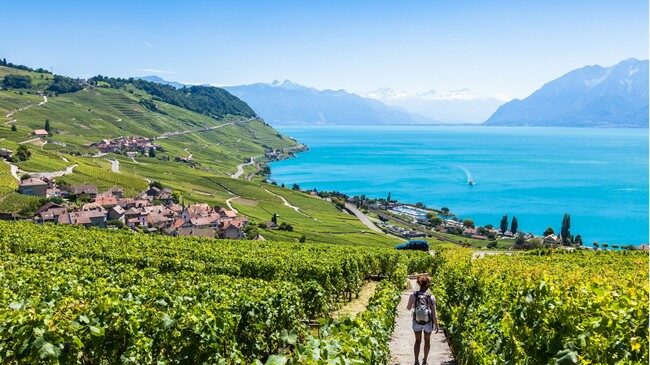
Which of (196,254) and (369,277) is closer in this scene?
(196,254)

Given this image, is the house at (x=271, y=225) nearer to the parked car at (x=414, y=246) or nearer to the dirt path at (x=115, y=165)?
the parked car at (x=414, y=246)

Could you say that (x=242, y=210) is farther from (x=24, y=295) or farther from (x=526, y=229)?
(x=24, y=295)

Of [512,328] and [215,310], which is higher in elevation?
[512,328]

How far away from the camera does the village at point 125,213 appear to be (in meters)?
99.8

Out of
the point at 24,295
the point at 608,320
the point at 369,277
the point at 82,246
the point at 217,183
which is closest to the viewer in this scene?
the point at 608,320

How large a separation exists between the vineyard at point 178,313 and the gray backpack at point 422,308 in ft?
3.92

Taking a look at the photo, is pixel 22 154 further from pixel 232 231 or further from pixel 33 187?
pixel 232 231

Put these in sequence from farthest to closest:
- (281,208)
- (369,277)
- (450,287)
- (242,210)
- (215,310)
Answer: (281,208) → (242,210) → (369,277) → (450,287) → (215,310)

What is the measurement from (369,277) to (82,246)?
22.4 m

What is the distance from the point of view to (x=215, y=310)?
44.4ft

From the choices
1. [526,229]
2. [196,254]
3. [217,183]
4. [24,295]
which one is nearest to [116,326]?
[24,295]

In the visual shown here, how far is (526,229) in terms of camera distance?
146m

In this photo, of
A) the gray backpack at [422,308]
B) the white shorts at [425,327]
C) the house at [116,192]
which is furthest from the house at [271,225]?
the gray backpack at [422,308]

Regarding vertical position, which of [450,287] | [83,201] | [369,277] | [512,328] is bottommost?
[83,201]
